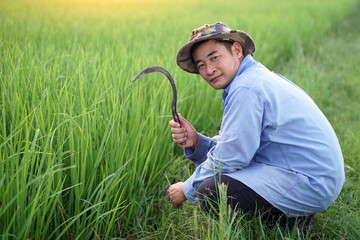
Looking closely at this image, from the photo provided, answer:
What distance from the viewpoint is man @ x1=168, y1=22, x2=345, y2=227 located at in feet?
4.67

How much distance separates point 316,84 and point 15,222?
3.55 meters

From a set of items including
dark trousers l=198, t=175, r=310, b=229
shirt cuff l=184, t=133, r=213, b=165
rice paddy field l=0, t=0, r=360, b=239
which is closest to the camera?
rice paddy field l=0, t=0, r=360, b=239

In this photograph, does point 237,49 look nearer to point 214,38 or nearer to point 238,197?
point 214,38

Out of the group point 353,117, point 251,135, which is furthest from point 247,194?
point 353,117

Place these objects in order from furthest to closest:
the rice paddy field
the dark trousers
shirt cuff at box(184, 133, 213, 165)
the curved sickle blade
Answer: shirt cuff at box(184, 133, 213, 165) → the curved sickle blade → the dark trousers → the rice paddy field

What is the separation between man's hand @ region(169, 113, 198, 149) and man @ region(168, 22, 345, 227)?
0.72 ft

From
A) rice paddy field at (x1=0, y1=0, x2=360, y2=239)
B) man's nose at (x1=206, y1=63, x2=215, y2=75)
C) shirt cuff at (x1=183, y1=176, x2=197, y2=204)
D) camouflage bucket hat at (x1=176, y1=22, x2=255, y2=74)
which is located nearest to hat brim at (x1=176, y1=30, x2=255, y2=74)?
camouflage bucket hat at (x1=176, y1=22, x2=255, y2=74)

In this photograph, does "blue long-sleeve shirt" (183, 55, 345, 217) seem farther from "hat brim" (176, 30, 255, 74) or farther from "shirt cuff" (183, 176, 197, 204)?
"hat brim" (176, 30, 255, 74)

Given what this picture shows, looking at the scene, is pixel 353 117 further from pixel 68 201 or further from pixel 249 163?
pixel 68 201

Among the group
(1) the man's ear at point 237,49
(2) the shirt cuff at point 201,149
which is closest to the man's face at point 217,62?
(1) the man's ear at point 237,49

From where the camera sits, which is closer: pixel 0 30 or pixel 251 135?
pixel 251 135

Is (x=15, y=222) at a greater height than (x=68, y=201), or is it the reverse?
(x=15, y=222)

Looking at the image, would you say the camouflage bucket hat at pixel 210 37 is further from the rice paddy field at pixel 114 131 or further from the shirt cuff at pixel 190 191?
the shirt cuff at pixel 190 191

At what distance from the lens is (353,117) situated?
3.39m
